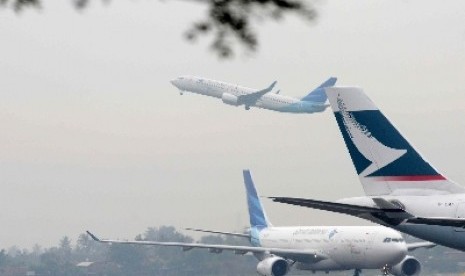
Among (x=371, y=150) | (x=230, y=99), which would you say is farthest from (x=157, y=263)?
(x=371, y=150)

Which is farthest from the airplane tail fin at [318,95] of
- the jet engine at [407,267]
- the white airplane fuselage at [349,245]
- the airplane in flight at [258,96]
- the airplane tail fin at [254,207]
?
the jet engine at [407,267]

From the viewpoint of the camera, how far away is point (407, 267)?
70.8 meters

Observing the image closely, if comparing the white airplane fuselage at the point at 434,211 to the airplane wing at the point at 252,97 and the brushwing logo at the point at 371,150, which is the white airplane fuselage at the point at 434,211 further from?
the airplane wing at the point at 252,97

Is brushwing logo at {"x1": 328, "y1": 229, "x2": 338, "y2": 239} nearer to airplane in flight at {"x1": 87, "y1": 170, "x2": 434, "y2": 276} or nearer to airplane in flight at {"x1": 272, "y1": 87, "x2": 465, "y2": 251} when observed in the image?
airplane in flight at {"x1": 87, "y1": 170, "x2": 434, "y2": 276}

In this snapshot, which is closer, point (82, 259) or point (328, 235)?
point (328, 235)

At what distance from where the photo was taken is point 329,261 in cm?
7175

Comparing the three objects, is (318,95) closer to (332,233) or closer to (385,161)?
(332,233)

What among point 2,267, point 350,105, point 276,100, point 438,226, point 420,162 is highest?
point 276,100

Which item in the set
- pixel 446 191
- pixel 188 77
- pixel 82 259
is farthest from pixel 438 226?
pixel 82 259

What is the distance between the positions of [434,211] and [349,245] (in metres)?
38.9

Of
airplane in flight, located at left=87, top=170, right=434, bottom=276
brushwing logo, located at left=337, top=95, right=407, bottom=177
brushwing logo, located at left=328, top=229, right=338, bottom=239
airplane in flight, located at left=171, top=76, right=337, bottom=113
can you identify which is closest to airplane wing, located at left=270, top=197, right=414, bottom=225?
brushwing logo, located at left=337, top=95, right=407, bottom=177

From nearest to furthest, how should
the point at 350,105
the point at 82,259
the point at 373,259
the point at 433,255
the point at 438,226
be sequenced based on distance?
1. the point at 438,226
2. the point at 350,105
3. the point at 373,259
4. the point at 433,255
5. the point at 82,259

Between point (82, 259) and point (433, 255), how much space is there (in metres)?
57.1

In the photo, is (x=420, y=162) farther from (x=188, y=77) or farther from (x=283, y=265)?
(x=188, y=77)
